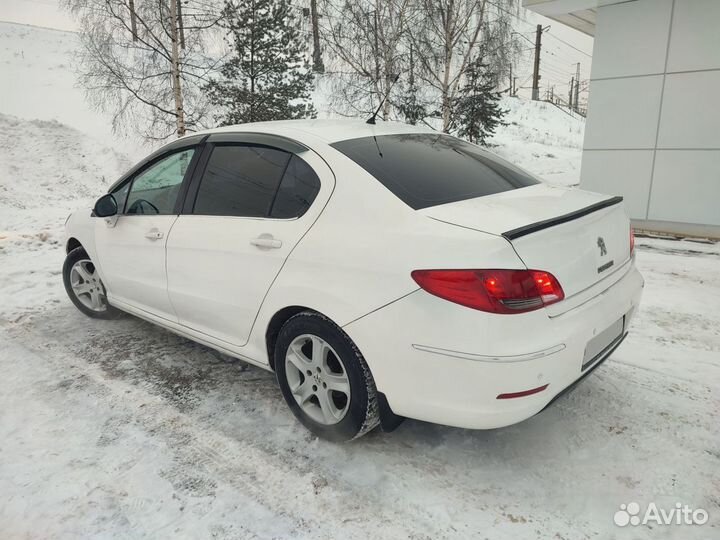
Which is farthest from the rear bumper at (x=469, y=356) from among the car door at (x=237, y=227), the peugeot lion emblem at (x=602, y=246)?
the car door at (x=237, y=227)

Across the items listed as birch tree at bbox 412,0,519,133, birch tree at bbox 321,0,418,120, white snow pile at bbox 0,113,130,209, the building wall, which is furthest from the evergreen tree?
white snow pile at bbox 0,113,130,209

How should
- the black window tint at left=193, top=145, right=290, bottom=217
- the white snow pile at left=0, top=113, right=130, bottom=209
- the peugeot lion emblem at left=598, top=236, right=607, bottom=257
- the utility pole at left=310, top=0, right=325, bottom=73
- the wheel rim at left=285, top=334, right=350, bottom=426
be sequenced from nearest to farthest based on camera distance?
the peugeot lion emblem at left=598, top=236, right=607, bottom=257, the wheel rim at left=285, top=334, right=350, bottom=426, the black window tint at left=193, top=145, right=290, bottom=217, the white snow pile at left=0, top=113, right=130, bottom=209, the utility pole at left=310, top=0, right=325, bottom=73

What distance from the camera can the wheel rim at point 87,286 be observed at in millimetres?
4375

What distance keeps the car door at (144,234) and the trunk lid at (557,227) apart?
6.33ft

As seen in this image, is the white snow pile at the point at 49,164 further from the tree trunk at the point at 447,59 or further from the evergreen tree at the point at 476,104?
the evergreen tree at the point at 476,104

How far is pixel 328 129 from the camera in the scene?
301 centimetres

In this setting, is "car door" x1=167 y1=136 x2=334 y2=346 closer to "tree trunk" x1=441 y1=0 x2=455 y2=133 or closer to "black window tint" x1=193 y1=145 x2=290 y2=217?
"black window tint" x1=193 y1=145 x2=290 y2=217

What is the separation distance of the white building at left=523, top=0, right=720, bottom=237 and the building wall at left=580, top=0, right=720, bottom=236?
14mm

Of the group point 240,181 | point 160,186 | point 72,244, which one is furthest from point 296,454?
point 72,244

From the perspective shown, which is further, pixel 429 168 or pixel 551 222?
pixel 429 168

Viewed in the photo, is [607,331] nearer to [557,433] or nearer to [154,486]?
[557,433]

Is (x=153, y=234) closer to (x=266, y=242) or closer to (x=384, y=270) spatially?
(x=266, y=242)

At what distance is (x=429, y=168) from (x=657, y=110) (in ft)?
24.1

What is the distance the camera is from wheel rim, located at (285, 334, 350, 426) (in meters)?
2.56
